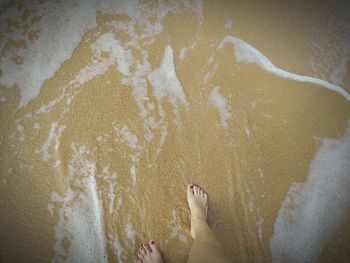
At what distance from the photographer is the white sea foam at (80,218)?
187 centimetres

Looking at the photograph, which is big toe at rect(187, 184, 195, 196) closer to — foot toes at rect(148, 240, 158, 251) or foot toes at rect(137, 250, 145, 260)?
foot toes at rect(148, 240, 158, 251)

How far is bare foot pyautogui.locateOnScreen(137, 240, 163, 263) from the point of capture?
183cm

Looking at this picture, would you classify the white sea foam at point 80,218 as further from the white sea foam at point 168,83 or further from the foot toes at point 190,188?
the white sea foam at point 168,83

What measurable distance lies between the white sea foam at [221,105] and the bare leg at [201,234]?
63 centimetres

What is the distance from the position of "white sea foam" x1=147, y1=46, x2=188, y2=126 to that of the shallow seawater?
1cm

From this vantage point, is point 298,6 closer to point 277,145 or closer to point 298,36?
point 298,36

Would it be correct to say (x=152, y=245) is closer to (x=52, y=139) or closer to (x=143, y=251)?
(x=143, y=251)

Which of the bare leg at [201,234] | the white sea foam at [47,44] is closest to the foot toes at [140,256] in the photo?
the bare leg at [201,234]

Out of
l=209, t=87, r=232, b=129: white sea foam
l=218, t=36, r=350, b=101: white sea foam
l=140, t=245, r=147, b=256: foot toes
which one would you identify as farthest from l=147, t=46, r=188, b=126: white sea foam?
l=140, t=245, r=147, b=256: foot toes

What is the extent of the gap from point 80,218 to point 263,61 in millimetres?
2093

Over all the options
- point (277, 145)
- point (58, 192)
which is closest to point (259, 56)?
point (277, 145)

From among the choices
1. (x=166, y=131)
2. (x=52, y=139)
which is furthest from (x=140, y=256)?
(x=52, y=139)

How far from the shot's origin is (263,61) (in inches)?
99.8

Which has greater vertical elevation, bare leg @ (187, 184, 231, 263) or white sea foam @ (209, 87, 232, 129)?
white sea foam @ (209, 87, 232, 129)
